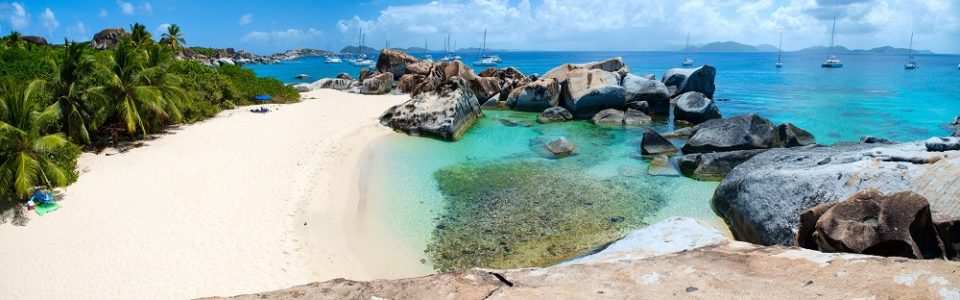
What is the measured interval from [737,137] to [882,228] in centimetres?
1408

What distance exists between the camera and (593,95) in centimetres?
2817

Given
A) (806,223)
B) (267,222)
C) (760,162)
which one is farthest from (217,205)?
(760,162)

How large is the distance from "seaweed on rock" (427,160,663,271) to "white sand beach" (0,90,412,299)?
173cm

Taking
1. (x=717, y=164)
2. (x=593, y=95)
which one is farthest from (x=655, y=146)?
(x=593, y=95)

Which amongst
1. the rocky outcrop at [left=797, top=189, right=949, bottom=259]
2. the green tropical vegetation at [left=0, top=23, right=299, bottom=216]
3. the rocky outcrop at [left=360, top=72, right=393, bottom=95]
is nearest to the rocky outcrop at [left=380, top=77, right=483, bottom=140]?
the green tropical vegetation at [left=0, top=23, right=299, bottom=216]

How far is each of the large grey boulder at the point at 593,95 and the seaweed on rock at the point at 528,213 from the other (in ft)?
37.7

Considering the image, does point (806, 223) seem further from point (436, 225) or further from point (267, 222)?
point (267, 222)

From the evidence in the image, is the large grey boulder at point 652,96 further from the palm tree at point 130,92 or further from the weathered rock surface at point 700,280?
the weathered rock surface at point 700,280

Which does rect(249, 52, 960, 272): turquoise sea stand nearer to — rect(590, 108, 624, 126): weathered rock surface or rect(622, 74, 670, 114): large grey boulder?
rect(590, 108, 624, 126): weathered rock surface

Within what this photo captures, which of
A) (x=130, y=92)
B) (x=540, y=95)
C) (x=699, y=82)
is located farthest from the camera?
(x=699, y=82)

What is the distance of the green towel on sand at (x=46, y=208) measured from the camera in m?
11.6

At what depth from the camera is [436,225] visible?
12.2 meters

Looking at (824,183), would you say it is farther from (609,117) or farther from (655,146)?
(609,117)

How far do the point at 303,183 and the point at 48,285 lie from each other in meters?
6.37
